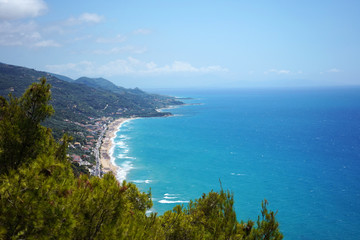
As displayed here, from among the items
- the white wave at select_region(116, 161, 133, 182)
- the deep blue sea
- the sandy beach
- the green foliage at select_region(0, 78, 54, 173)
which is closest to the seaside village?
the sandy beach

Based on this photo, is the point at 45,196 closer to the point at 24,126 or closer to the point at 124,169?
the point at 24,126

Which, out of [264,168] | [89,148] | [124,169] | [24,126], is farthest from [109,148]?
[24,126]

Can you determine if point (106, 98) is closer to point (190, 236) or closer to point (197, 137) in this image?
point (197, 137)

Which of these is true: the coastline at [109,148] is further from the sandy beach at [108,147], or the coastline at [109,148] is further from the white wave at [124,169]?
the white wave at [124,169]

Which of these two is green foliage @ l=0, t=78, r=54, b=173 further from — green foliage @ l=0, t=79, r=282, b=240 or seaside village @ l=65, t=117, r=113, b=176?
seaside village @ l=65, t=117, r=113, b=176

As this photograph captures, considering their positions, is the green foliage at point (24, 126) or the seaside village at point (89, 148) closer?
the green foliage at point (24, 126)

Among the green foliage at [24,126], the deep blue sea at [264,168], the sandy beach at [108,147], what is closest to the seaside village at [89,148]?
the sandy beach at [108,147]

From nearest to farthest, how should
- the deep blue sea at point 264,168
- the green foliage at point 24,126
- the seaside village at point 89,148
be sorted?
the green foliage at point 24,126, the deep blue sea at point 264,168, the seaside village at point 89,148
